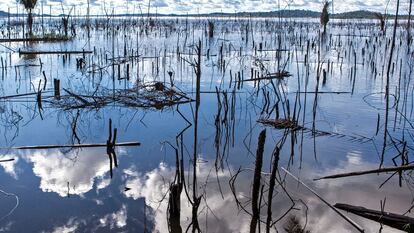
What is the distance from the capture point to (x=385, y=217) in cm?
352

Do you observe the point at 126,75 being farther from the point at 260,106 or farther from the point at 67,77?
the point at 260,106

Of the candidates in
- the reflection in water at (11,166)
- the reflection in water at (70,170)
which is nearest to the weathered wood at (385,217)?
the reflection in water at (70,170)

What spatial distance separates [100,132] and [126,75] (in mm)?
4700

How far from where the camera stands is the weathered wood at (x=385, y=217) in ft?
11.0

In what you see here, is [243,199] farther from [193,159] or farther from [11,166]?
[11,166]

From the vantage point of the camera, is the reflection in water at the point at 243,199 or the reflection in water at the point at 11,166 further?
the reflection in water at the point at 11,166

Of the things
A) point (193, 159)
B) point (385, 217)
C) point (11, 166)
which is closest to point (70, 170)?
point (11, 166)

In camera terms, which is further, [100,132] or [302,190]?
[100,132]

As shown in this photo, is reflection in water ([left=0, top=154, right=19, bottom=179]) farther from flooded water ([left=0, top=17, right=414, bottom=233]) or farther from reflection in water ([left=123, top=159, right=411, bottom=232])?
reflection in water ([left=123, top=159, right=411, bottom=232])

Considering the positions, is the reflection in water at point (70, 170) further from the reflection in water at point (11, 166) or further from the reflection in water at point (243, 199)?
the reflection in water at point (243, 199)

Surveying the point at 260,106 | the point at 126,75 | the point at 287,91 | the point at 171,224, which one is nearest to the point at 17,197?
the point at 171,224

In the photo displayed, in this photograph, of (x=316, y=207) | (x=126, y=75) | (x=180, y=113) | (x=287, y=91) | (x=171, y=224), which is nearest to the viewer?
(x=171, y=224)

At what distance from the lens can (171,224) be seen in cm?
363

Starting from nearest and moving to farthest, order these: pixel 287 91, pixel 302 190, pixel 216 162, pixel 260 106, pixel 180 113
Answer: pixel 302 190 → pixel 216 162 → pixel 180 113 → pixel 260 106 → pixel 287 91
